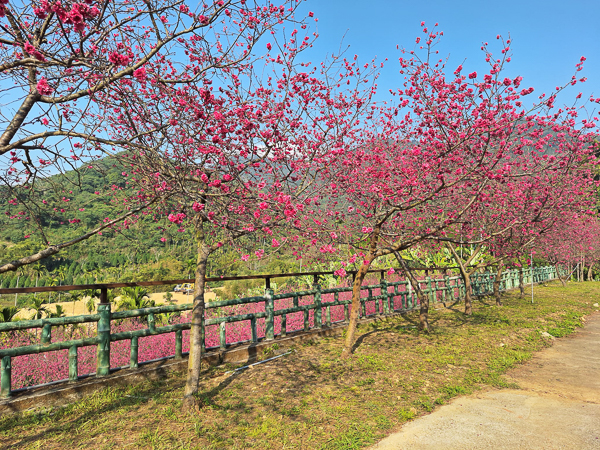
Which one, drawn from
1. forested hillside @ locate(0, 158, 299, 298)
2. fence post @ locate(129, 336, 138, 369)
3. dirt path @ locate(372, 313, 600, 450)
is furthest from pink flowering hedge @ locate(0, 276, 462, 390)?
forested hillside @ locate(0, 158, 299, 298)

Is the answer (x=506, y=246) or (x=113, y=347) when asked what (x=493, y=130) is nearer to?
(x=506, y=246)

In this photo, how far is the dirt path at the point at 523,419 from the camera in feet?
12.9

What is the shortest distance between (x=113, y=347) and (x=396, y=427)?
5.67 m

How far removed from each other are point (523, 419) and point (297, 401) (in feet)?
9.76

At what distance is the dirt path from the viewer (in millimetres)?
3932

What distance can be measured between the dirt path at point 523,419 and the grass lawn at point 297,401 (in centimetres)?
28

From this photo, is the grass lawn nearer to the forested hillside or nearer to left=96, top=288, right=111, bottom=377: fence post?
left=96, top=288, right=111, bottom=377: fence post

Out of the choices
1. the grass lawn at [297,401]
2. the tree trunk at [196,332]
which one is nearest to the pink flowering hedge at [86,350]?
the grass lawn at [297,401]

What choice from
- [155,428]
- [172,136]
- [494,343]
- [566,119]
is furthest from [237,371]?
[566,119]

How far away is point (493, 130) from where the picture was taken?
6875mm

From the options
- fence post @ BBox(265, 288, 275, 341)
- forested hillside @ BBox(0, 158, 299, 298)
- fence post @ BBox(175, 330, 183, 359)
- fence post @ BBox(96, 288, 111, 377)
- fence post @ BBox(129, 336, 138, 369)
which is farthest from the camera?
forested hillside @ BBox(0, 158, 299, 298)

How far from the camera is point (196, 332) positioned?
496 centimetres

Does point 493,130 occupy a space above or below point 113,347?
above

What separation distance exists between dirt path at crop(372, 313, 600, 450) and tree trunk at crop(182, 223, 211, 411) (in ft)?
7.99
